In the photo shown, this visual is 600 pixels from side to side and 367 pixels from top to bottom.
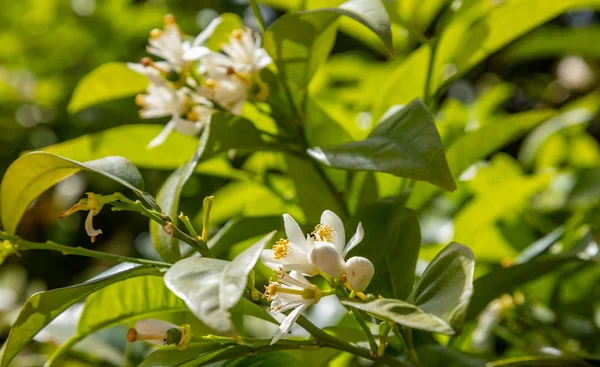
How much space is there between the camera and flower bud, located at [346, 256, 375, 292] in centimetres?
54

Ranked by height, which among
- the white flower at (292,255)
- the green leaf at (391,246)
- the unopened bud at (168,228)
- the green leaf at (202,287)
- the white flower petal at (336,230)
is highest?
the green leaf at (202,287)

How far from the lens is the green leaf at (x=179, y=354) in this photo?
0.57 meters

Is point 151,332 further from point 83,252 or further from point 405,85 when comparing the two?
point 405,85

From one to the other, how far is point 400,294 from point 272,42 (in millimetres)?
331

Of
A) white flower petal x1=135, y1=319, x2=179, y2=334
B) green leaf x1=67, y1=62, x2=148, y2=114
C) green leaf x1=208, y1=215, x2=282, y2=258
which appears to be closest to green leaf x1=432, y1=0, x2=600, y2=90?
green leaf x1=208, y1=215, x2=282, y2=258

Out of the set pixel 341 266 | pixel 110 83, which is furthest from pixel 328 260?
pixel 110 83

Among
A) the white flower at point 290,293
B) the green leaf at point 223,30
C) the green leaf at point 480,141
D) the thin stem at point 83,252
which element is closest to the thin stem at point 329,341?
the white flower at point 290,293

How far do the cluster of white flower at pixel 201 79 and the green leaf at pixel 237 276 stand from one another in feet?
1.20

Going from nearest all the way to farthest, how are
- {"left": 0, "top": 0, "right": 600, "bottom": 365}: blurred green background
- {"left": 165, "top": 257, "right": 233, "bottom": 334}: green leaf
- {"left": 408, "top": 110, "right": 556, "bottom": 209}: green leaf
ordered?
{"left": 165, "top": 257, "right": 233, "bottom": 334}: green leaf
{"left": 408, "top": 110, "right": 556, "bottom": 209}: green leaf
{"left": 0, "top": 0, "right": 600, "bottom": 365}: blurred green background

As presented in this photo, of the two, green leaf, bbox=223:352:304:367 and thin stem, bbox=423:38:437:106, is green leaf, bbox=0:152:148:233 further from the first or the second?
thin stem, bbox=423:38:437:106

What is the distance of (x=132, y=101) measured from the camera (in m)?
1.59

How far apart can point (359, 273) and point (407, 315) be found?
0.30 ft

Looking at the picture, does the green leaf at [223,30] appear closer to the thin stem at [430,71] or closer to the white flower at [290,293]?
the thin stem at [430,71]

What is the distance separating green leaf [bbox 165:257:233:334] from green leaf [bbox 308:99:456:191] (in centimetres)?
20
